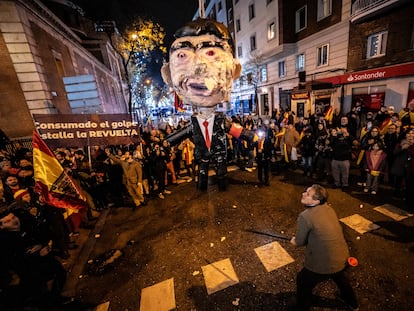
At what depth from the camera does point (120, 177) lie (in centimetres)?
671

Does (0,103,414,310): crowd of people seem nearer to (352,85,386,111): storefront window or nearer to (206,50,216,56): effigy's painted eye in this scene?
(206,50,216,56): effigy's painted eye

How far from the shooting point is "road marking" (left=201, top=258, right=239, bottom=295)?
3361 millimetres

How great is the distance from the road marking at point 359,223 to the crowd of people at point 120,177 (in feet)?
4.48

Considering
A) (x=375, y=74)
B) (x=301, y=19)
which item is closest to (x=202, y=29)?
(x=375, y=74)

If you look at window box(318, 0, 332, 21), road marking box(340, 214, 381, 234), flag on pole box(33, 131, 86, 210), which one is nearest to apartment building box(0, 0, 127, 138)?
flag on pole box(33, 131, 86, 210)

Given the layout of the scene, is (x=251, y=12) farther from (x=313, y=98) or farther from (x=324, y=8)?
(x=313, y=98)

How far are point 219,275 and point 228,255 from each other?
508mm

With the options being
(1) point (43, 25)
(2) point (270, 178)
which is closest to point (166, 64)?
(2) point (270, 178)

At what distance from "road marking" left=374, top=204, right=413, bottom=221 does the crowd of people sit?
0.38 meters

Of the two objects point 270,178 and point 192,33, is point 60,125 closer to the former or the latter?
point 192,33

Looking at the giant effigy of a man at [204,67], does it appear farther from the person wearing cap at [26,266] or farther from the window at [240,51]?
the window at [240,51]

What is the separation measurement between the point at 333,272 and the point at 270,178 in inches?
205

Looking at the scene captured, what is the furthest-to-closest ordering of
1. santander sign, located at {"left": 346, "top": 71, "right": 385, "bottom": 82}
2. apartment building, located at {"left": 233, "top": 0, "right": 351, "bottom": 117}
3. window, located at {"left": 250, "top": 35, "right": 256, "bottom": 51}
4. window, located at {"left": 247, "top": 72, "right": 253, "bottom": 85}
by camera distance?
window, located at {"left": 247, "top": 72, "right": 253, "bottom": 85} → window, located at {"left": 250, "top": 35, "right": 256, "bottom": 51} → apartment building, located at {"left": 233, "top": 0, "right": 351, "bottom": 117} → santander sign, located at {"left": 346, "top": 71, "right": 385, "bottom": 82}

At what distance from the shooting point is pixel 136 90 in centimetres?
3197
